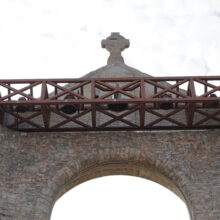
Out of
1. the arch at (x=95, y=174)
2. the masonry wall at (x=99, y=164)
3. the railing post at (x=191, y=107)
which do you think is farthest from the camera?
the railing post at (x=191, y=107)

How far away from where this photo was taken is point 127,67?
1806cm

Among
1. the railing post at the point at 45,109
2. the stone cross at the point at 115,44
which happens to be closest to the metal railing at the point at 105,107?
the railing post at the point at 45,109

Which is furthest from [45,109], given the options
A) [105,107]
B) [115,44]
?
[115,44]

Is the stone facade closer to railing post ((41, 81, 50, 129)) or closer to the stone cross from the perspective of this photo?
railing post ((41, 81, 50, 129))

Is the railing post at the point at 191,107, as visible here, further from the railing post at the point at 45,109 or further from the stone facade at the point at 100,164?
the railing post at the point at 45,109

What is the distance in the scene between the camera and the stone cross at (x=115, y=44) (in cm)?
1875

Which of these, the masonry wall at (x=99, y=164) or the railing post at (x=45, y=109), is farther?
the railing post at (x=45, y=109)

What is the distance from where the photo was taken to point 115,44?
750 inches

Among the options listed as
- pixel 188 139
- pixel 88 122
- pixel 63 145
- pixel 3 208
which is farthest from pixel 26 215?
pixel 188 139

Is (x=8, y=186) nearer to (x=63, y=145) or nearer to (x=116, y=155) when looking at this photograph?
(x=63, y=145)

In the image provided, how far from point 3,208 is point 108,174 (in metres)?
3.14

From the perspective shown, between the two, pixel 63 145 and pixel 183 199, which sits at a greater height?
pixel 63 145

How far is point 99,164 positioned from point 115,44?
5.02 m

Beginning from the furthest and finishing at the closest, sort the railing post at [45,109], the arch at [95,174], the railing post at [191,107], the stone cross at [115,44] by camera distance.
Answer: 1. the stone cross at [115,44]
2. the railing post at [45,109]
3. the railing post at [191,107]
4. the arch at [95,174]
